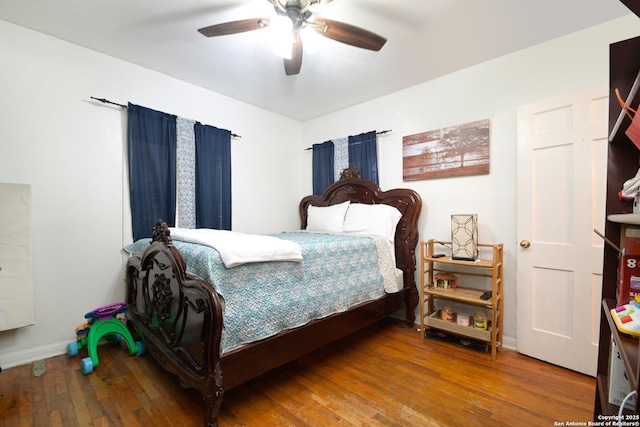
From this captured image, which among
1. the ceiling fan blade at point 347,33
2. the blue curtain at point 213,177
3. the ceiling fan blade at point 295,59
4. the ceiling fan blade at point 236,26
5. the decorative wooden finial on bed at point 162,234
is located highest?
the ceiling fan blade at point 236,26

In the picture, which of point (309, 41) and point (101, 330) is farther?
point (101, 330)

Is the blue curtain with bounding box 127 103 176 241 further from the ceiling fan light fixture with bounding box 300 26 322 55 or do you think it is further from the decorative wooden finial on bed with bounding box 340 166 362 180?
the decorative wooden finial on bed with bounding box 340 166 362 180

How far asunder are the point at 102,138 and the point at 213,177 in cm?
104

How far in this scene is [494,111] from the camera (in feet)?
8.20

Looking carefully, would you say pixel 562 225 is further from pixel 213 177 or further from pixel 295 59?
pixel 213 177

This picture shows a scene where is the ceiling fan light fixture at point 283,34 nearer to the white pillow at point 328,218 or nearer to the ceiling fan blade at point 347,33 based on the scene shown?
the ceiling fan blade at point 347,33

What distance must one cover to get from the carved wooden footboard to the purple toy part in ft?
0.58

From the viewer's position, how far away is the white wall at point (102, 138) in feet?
6.93

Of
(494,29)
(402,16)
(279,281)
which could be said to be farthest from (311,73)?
(279,281)

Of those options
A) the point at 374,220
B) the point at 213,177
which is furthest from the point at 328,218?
the point at 213,177

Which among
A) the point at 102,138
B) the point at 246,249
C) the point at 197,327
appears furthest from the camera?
the point at 102,138

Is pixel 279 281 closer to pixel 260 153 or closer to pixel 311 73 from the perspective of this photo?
pixel 311 73

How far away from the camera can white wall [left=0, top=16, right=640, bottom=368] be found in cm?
211

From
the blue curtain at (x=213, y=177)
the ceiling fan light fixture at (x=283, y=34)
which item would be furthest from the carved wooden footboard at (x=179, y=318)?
the ceiling fan light fixture at (x=283, y=34)
